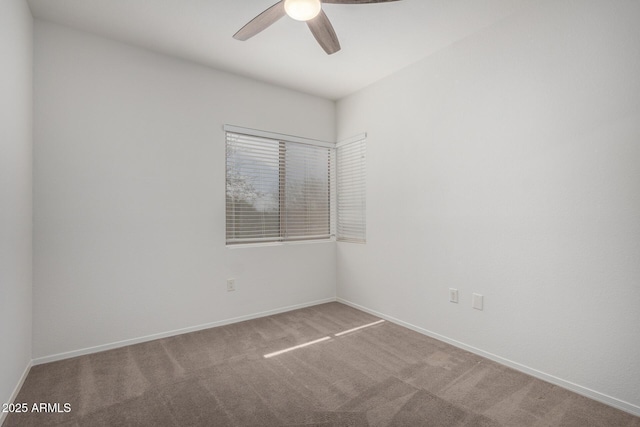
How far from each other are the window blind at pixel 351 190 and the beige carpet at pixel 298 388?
1.41m

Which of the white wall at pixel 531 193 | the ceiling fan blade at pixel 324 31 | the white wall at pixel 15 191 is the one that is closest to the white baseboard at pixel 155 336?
the white wall at pixel 15 191

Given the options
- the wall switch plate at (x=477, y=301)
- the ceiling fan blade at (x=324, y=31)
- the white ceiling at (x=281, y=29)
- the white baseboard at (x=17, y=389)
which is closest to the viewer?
the white baseboard at (x=17, y=389)

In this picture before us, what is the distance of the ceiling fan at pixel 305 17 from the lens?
1838 mm

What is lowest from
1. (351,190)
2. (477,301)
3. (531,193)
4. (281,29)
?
(477,301)

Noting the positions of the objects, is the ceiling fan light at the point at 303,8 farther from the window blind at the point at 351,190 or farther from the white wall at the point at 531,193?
the window blind at the point at 351,190

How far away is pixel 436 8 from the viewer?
227 centimetres

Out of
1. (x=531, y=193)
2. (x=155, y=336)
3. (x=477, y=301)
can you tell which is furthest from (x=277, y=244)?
(x=531, y=193)

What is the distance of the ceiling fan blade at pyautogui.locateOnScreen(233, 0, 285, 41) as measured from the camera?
1915 millimetres

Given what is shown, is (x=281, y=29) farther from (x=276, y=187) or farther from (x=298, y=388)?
(x=298, y=388)

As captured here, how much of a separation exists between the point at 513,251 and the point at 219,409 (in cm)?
229

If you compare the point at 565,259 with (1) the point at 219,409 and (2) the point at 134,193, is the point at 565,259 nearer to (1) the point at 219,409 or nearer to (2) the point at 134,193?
(1) the point at 219,409

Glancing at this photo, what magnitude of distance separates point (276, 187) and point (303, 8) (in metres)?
2.10

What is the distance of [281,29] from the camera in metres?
2.54

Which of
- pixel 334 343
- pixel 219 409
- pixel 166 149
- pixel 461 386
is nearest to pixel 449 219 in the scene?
pixel 461 386
